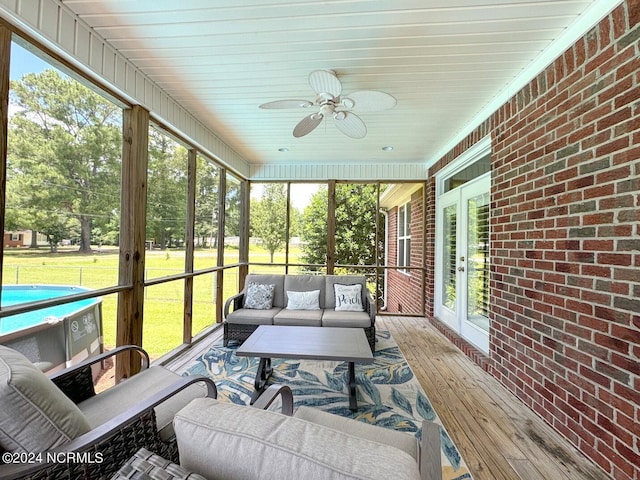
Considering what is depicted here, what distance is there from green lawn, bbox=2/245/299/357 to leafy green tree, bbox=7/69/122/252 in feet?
0.54

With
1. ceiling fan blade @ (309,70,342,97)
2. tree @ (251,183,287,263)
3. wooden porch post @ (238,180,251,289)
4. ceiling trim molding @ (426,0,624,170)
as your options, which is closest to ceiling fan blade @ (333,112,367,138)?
ceiling fan blade @ (309,70,342,97)

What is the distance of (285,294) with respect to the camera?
168 inches

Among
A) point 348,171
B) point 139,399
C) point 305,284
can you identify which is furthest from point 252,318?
point 348,171

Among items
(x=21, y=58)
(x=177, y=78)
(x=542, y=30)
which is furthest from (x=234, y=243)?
(x=542, y=30)

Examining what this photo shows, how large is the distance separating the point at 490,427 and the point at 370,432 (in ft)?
4.44

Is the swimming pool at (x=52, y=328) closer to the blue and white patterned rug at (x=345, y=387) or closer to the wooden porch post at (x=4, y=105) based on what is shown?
the wooden porch post at (x=4, y=105)

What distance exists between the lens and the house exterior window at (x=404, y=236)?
248 inches

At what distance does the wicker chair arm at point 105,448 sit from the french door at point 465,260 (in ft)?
10.8

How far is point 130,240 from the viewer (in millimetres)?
2680

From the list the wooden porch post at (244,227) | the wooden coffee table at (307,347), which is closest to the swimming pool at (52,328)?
the wooden coffee table at (307,347)

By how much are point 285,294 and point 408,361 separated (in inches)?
73.1

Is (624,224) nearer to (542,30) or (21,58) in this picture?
(542,30)

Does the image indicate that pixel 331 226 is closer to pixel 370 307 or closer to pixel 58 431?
pixel 370 307

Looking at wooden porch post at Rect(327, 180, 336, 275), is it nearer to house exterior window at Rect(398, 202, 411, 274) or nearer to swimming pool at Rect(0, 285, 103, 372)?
house exterior window at Rect(398, 202, 411, 274)
